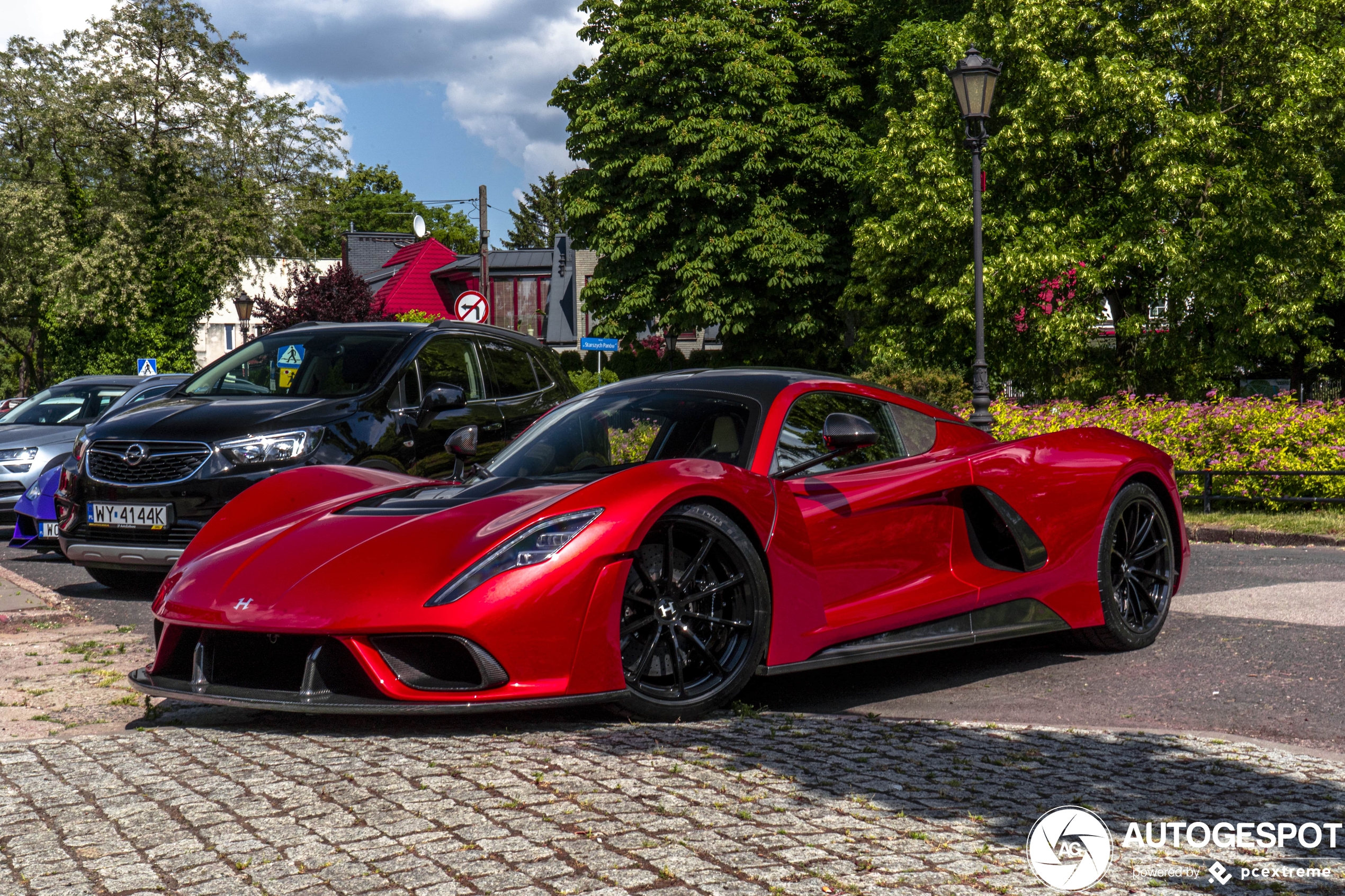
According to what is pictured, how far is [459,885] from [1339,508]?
42.0 feet

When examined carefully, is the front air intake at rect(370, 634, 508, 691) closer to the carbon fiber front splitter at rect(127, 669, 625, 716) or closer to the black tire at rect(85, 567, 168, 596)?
the carbon fiber front splitter at rect(127, 669, 625, 716)

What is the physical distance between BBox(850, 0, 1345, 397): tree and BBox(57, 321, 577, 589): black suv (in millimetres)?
20496

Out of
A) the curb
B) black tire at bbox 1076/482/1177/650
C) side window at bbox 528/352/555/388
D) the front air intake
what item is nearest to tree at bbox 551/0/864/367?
the curb

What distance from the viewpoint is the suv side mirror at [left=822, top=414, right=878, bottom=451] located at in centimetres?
485

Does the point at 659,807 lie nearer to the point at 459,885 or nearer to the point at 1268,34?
the point at 459,885

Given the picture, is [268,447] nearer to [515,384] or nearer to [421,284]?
[515,384]

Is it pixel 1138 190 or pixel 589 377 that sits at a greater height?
pixel 1138 190

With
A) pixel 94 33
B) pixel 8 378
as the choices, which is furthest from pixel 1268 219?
pixel 8 378

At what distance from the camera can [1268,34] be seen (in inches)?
1051

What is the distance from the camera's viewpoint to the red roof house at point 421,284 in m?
66.5

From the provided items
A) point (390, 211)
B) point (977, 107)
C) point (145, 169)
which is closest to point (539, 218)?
point (390, 211)

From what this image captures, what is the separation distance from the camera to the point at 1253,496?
538 inches

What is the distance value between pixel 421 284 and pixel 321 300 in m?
24.5

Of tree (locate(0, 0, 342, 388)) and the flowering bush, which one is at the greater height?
tree (locate(0, 0, 342, 388))
